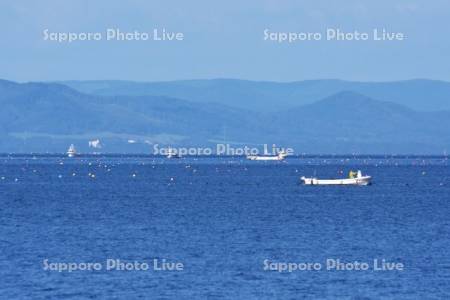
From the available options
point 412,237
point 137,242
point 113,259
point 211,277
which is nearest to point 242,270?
point 211,277

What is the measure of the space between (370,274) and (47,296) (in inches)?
635

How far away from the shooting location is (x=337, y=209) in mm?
113500

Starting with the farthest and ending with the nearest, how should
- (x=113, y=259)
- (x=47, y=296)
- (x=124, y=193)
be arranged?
(x=124, y=193), (x=113, y=259), (x=47, y=296)

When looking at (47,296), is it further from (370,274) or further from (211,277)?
(370,274)

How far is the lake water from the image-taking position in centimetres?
6156

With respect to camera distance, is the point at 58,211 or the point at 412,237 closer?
the point at 412,237

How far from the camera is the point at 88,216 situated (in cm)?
10344

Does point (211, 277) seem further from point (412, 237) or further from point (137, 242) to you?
point (412, 237)

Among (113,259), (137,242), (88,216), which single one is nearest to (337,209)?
(88,216)

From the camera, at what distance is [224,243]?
261 feet

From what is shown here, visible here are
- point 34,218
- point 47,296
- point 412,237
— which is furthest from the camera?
point 34,218

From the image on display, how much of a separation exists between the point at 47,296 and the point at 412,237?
3243cm

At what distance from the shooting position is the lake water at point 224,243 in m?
61.6

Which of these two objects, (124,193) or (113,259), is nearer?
(113,259)
